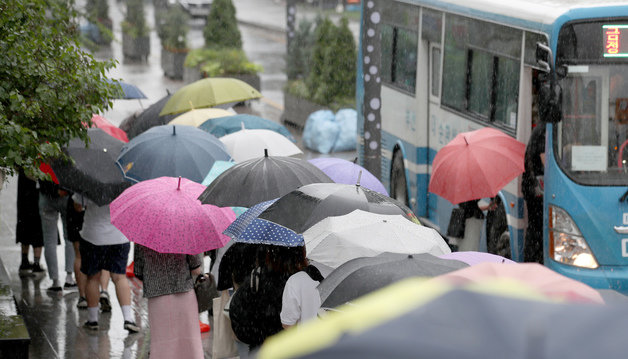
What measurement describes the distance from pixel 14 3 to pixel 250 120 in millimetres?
3740

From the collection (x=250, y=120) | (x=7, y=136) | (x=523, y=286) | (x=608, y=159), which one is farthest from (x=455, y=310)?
(x=250, y=120)

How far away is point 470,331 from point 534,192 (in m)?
7.41

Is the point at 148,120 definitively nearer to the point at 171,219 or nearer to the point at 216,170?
the point at 216,170

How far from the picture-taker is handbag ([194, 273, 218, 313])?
7.49 meters

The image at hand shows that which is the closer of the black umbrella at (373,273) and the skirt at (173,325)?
the black umbrella at (373,273)

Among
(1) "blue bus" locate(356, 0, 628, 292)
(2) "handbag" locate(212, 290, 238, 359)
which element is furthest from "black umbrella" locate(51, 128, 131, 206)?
(1) "blue bus" locate(356, 0, 628, 292)

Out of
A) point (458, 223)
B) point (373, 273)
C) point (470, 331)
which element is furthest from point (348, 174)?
point (470, 331)

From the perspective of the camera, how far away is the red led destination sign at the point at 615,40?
870cm

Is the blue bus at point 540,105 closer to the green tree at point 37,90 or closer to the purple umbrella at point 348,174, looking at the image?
the purple umbrella at point 348,174

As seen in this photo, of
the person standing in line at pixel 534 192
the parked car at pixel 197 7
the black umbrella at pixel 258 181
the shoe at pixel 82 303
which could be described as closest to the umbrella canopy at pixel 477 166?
the person standing in line at pixel 534 192

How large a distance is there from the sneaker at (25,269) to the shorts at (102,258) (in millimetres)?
2326

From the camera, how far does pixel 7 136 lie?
6629 mm

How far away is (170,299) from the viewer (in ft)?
24.2

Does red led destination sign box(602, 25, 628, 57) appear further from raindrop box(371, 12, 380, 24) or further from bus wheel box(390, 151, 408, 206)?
bus wheel box(390, 151, 408, 206)
